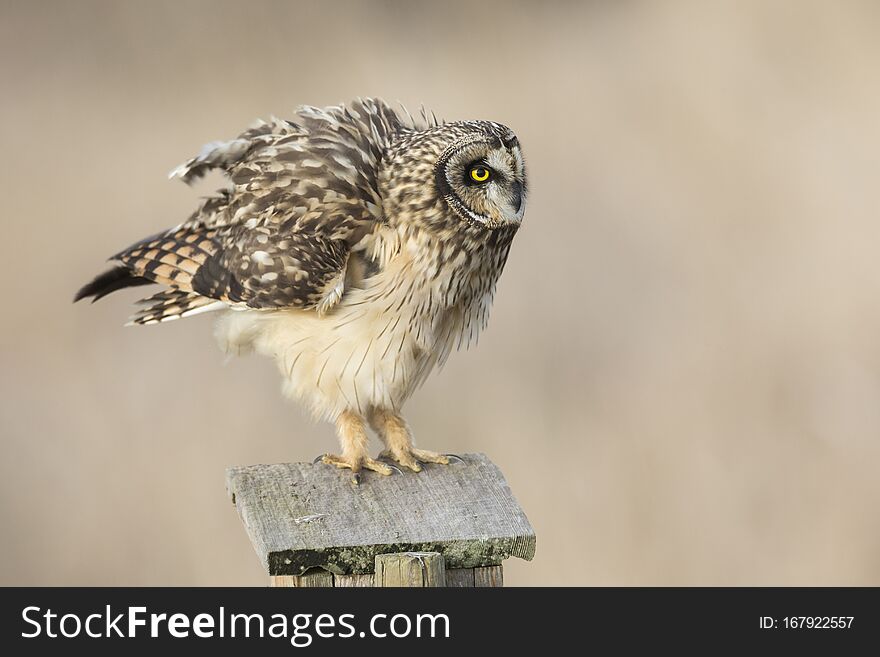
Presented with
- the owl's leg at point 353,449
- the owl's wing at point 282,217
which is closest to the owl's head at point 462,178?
the owl's wing at point 282,217

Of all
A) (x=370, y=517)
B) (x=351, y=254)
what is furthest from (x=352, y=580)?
(x=351, y=254)

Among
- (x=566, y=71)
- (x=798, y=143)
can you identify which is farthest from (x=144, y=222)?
(x=798, y=143)

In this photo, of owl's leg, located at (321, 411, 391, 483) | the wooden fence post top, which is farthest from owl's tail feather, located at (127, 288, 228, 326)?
the wooden fence post top

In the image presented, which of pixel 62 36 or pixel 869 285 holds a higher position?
pixel 62 36

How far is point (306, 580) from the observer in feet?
8.02

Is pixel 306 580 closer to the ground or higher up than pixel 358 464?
closer to the ground

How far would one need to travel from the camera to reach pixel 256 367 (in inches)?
220

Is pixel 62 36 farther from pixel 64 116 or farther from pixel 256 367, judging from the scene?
pixel 256 367

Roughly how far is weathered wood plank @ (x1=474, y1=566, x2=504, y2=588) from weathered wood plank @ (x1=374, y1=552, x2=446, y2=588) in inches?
5.7

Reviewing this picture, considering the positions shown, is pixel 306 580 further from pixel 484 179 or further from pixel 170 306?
pixel 170 306

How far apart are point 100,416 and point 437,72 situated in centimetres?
270

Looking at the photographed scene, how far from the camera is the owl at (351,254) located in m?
2.92

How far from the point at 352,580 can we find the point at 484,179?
1.01 metres

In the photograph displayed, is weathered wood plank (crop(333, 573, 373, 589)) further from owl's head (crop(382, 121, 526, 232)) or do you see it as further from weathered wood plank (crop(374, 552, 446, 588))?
owl's head (crop(382, 121, 526, 232))
